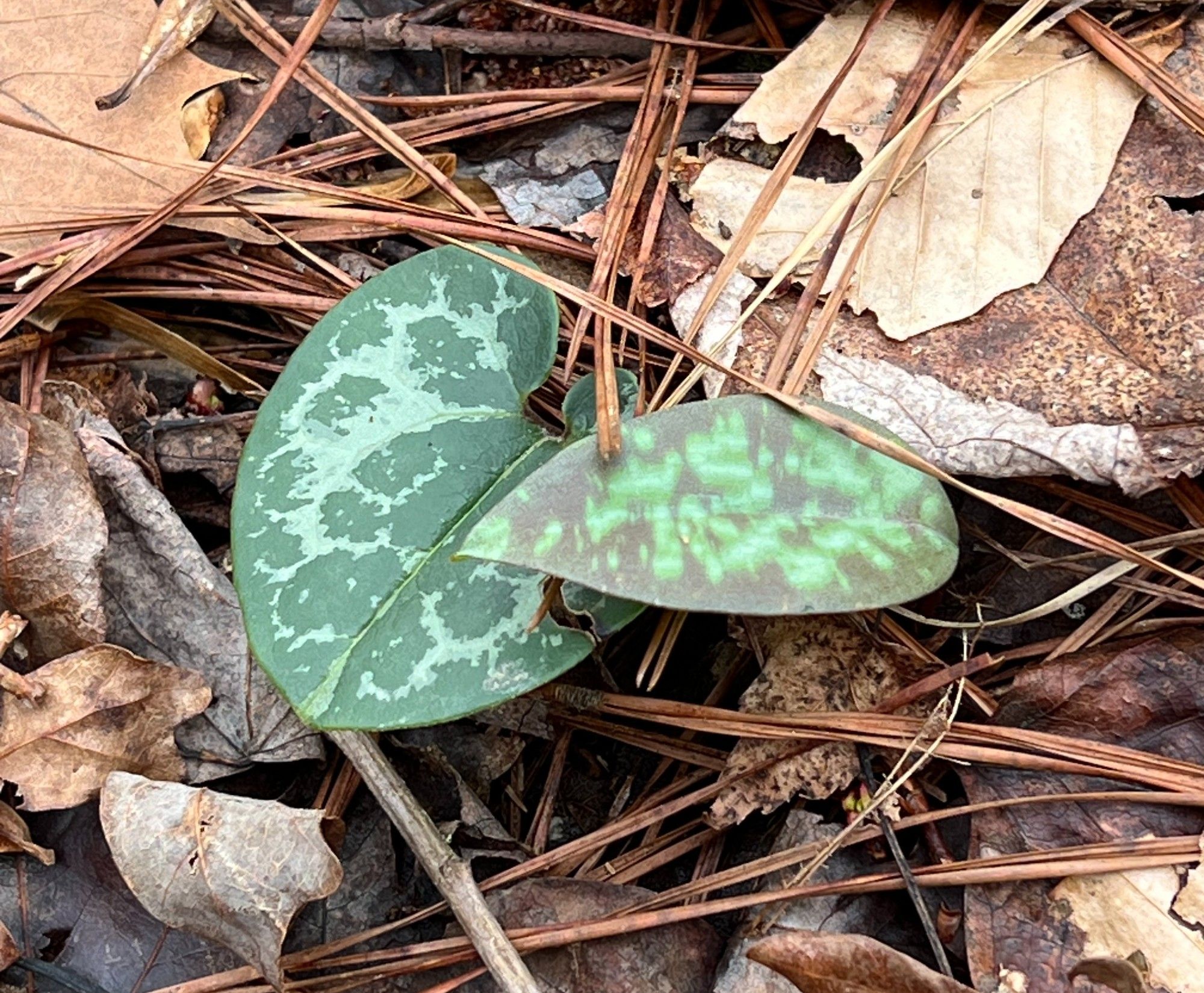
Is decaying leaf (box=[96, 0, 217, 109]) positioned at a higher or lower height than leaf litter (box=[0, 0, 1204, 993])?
higher

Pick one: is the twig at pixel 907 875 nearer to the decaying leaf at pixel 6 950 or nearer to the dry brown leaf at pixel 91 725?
the dry brown leaf at pixel 91 725

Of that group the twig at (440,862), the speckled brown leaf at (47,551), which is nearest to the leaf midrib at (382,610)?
the twig at (440,862)

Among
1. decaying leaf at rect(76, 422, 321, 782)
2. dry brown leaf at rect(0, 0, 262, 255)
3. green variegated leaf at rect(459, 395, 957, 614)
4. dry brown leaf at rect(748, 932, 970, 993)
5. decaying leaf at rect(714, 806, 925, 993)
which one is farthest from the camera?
dry brown leaf at rect(0, 0, 262, 255)

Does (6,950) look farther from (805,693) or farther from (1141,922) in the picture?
(1141,922)

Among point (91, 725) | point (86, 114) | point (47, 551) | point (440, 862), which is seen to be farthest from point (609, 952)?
point (86, 114)

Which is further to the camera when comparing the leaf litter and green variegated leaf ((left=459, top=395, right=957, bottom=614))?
the leaf litter

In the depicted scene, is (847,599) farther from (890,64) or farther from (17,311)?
(17,311)

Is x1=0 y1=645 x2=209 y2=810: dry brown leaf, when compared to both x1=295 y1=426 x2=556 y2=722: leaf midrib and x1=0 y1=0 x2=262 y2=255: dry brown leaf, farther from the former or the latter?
x1=0 y1=0 x2=262 y2=255: dry brown leaf

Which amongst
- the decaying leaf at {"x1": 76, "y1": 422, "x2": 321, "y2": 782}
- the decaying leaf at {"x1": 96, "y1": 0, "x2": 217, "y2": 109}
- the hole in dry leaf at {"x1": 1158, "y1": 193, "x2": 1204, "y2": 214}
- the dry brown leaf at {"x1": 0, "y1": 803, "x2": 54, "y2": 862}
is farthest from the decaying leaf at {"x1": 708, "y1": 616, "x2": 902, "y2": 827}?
the decaying leaf at {"x1": 96, "y1": 0, "x2": 217, "y2": 109}
